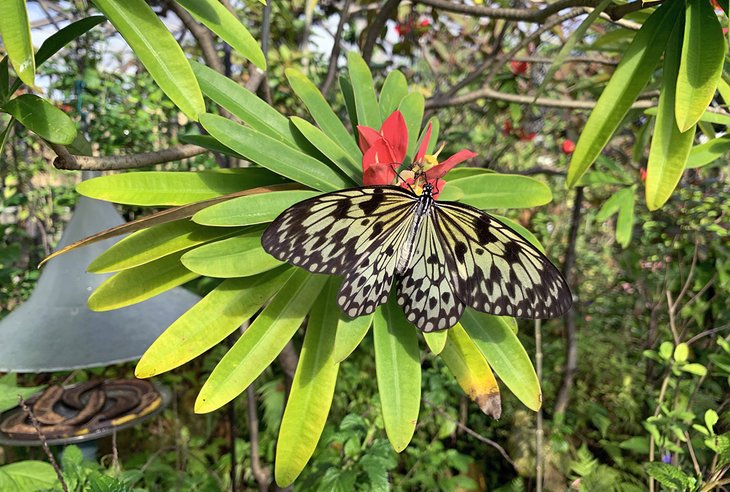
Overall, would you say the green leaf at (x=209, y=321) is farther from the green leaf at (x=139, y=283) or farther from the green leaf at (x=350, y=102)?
the green leaf at (x=350, y=102)

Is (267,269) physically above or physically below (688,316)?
above

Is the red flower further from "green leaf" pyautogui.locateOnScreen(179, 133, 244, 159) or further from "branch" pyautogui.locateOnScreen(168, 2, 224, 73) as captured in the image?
"branch" pyautogui.locateOnScreen(168, 2, 224, 73)

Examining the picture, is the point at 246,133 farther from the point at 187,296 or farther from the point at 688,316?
the point at 688,316

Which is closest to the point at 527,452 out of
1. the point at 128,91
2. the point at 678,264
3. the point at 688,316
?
the point at 688,316

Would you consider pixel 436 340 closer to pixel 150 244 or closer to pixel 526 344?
pixel 150 244

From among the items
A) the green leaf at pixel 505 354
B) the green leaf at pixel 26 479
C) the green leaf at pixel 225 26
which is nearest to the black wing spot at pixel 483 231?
the green leaf at pixel 505 354

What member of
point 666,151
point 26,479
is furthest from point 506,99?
point 26,479
